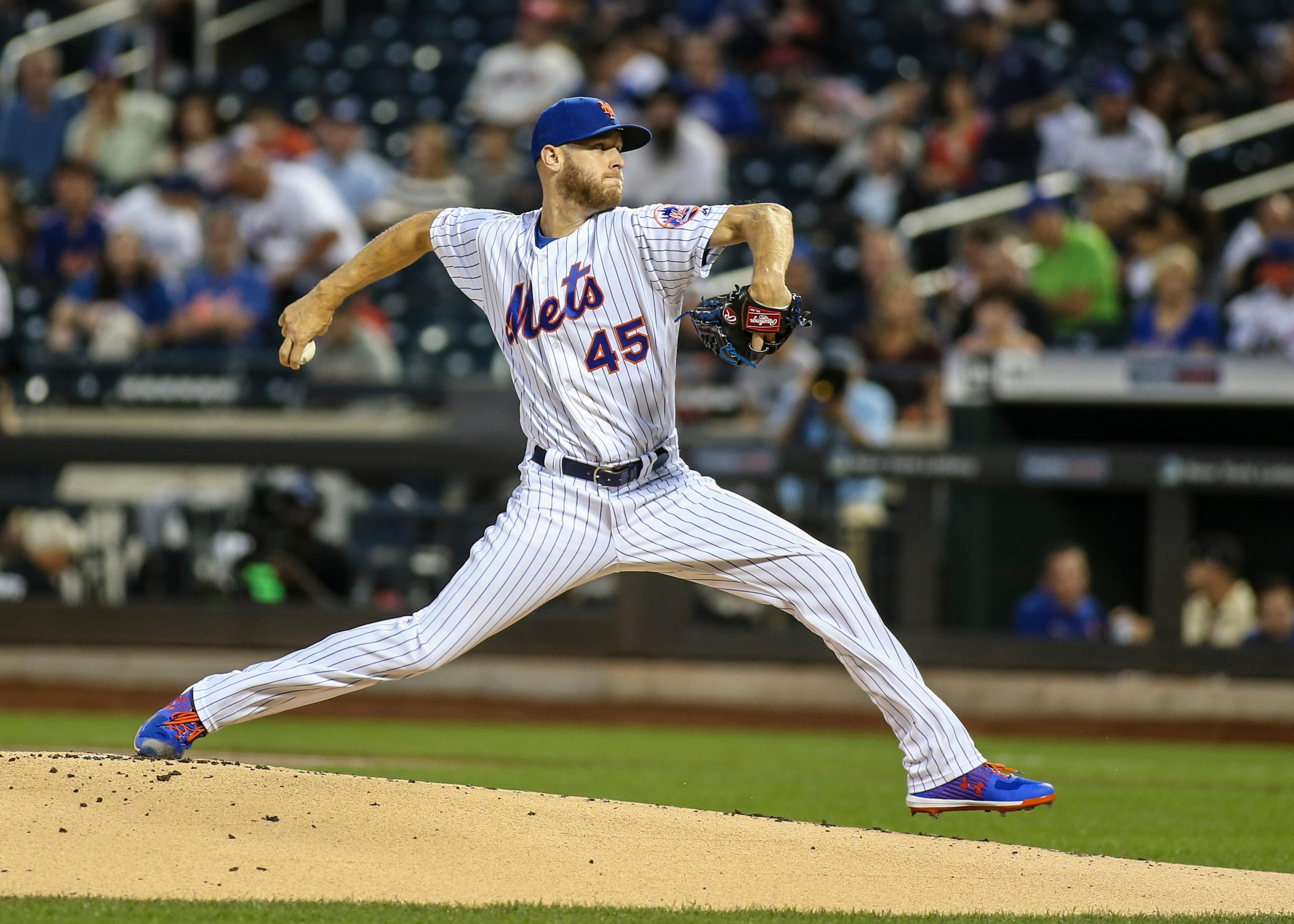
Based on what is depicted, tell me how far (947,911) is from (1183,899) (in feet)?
2.07

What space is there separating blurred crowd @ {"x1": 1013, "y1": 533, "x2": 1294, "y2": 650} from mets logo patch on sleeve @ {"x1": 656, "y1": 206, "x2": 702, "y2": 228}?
5.32 metres

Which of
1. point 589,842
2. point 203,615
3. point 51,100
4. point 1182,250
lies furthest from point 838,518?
point 51,100

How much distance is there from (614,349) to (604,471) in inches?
12.4

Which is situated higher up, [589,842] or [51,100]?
[51,100]

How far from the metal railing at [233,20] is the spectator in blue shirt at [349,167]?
327cm

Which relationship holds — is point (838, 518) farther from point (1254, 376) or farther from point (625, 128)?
point (625, 128)

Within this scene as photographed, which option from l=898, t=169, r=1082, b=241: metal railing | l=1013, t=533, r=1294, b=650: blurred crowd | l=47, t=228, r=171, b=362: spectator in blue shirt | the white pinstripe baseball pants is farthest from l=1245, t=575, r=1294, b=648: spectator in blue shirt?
l=47, t=228, r=171, b=362: spectator in blue shirt

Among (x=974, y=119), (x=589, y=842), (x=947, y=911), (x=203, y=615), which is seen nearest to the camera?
(x=947, y=911)

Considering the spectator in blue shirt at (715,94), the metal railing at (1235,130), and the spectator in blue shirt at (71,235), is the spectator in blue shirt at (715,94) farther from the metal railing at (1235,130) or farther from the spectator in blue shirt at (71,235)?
the spectator in blue shirt at (71,235)

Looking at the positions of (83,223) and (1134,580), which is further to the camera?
(83,223)

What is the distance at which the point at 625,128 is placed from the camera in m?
4.71

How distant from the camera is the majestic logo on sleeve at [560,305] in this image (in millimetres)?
4547

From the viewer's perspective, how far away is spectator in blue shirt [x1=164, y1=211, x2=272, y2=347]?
11180 millimetres

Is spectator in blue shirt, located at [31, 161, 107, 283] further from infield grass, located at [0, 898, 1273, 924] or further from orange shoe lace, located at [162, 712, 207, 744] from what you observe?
infield grass, located at [0, 898, 1273, 924]
